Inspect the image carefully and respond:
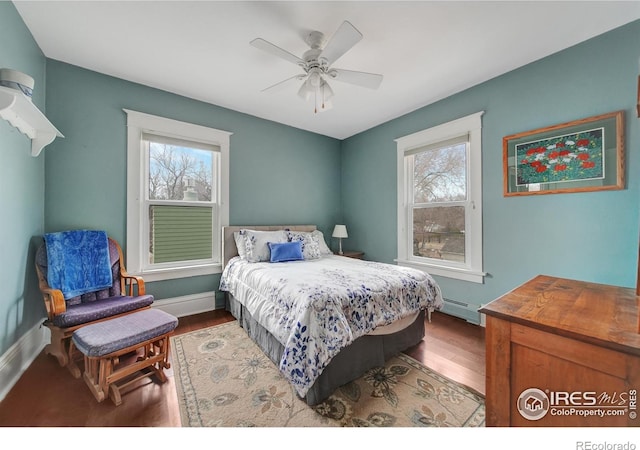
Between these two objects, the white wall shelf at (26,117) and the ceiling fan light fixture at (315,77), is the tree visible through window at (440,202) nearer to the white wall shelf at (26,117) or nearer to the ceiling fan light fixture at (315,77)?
the ceiling fan light fixture at (315,77)

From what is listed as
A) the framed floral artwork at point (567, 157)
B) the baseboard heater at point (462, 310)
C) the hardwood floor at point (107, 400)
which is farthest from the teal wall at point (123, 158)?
the framed floral artwork at point (567, 157)

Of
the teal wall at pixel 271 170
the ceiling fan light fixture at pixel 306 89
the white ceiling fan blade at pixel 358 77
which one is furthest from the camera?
the ceiling fan light fixture at pixel 306 89

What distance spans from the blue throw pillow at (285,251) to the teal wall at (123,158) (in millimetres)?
772

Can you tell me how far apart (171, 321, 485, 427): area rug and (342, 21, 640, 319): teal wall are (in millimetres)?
A: 1499

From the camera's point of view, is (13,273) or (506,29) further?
(506,29)

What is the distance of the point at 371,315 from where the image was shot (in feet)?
6.02

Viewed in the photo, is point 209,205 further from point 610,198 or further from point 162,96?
point 610,198

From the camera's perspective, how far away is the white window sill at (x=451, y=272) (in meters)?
2.77

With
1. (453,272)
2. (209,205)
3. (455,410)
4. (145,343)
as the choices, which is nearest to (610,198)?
(453,272)

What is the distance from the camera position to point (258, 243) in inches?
121

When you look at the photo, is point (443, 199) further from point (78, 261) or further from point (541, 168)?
point (78, 261)

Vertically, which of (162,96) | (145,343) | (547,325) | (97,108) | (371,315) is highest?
(162,96)

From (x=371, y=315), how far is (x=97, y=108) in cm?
336

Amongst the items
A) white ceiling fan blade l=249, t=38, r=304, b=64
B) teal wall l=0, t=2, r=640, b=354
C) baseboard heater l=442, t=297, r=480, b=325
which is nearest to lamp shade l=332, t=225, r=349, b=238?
teal wall l=0, t=2, r=640, b=354
